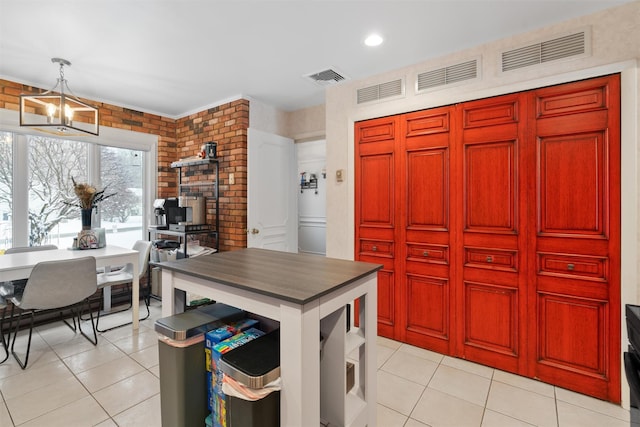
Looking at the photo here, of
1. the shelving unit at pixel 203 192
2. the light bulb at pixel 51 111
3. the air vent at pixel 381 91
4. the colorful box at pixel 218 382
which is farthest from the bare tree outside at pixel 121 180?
the colorful box at pixel 218 382

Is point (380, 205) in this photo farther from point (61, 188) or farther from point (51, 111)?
point (61, 188)

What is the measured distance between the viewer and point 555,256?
210 cm

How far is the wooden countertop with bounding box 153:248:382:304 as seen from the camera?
109 centimetres

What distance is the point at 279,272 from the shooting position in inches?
53.7

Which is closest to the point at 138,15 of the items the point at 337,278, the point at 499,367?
the point at 337,278

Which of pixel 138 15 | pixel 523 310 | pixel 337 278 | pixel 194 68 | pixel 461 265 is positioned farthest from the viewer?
pixel 194 68

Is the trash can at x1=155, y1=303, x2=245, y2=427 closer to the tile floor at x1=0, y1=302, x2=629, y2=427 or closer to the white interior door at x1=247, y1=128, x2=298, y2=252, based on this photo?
the tile floor at x1=0, y1=302, x2=629, y2=427

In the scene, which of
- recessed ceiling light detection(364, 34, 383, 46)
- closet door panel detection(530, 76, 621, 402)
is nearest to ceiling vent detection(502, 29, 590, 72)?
closet door panel detection(530, 76, 621, 402)

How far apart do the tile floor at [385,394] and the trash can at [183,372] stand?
0.74 metres

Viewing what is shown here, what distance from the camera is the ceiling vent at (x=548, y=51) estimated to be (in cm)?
200

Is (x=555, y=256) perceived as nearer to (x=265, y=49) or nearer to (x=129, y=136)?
(x=265, y=49)

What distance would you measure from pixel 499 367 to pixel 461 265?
0.79m

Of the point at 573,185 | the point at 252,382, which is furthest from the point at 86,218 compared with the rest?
the point at 573,185

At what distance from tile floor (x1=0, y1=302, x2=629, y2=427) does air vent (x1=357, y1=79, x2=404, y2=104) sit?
7.40ft
